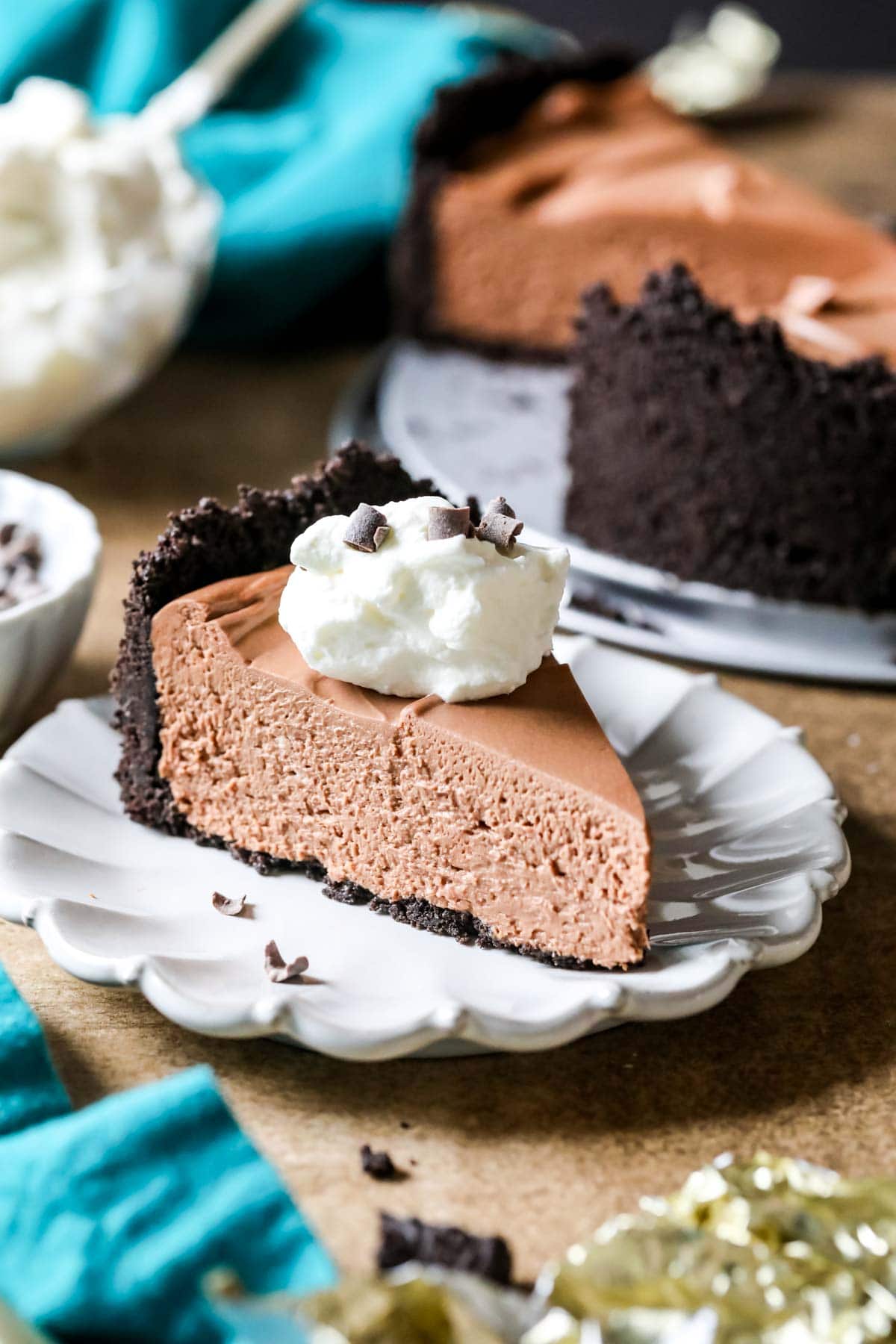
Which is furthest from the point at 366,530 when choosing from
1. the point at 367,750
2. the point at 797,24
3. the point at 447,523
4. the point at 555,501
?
the point at 797,24

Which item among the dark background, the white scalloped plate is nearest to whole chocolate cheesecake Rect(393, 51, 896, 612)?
the white scalloped plate

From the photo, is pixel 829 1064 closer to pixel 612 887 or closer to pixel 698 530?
pixel 612 887

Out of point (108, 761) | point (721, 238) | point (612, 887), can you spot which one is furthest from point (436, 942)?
point (721, 238)

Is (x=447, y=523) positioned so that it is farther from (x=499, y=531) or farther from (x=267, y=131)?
(x=267, y=131)

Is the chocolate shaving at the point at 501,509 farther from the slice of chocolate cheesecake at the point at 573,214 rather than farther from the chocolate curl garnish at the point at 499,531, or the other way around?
the slice of chocolate cheesecake at the point at 573,214

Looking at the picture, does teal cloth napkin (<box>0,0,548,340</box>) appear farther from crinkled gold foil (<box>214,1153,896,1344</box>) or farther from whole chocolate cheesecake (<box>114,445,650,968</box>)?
crinkled gold foil (<box>214,1153,896,1344</box>)
